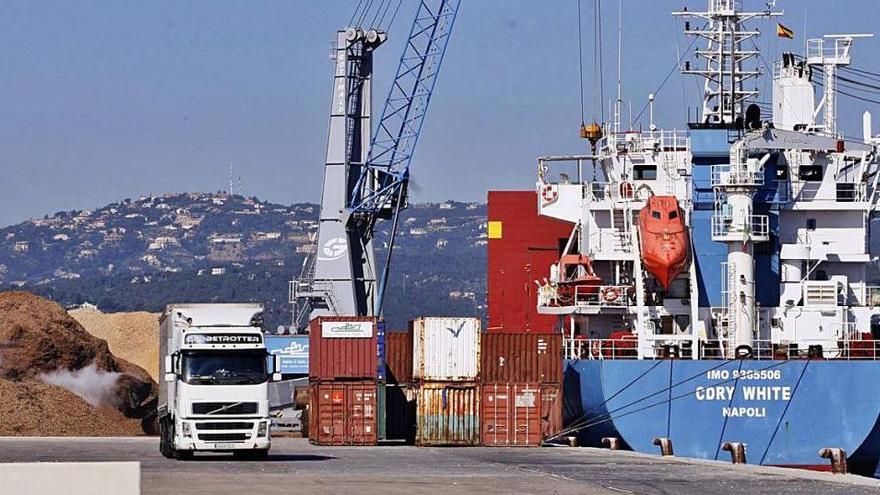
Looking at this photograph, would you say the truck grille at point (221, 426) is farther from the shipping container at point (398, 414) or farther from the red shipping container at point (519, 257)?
the red shipping container at point (519, 257)

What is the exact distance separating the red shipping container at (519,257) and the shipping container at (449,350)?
994 cm

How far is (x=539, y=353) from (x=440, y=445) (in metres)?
3.44

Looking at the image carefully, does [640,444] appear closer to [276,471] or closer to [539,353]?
[539,353]

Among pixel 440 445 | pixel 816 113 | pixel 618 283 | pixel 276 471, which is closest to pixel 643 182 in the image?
pixel 618 283

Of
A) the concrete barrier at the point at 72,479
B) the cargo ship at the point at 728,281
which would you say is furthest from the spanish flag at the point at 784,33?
the concrete barrier at the point at 72,479

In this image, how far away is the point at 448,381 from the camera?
144 ft

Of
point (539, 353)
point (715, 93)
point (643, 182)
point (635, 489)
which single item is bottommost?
point (635, 489)

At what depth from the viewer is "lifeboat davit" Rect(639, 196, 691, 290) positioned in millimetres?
44562

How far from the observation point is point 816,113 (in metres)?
50.2

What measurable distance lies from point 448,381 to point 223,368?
433 inches

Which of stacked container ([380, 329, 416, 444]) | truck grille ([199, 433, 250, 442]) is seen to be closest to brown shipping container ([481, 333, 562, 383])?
stacked container ([380, 329, 416, 444])

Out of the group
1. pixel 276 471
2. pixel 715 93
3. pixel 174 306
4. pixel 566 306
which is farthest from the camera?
pixel 715 93

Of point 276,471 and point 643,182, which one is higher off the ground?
point 643,182

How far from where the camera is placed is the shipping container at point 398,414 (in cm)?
4600
